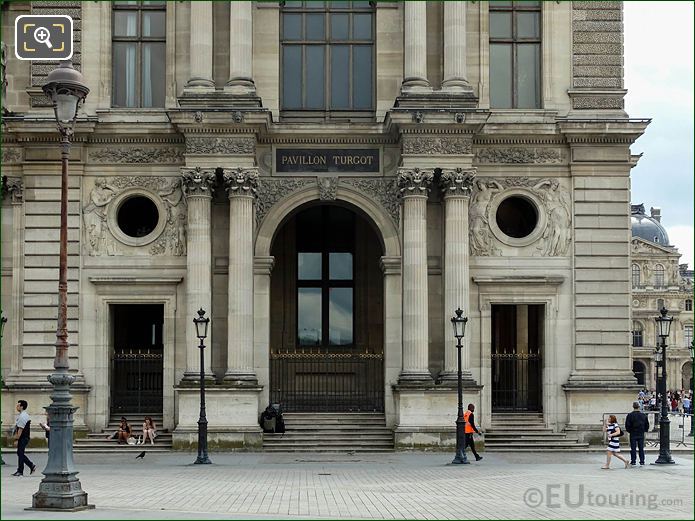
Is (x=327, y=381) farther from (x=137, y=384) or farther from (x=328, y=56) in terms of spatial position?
(x=328, y=56)

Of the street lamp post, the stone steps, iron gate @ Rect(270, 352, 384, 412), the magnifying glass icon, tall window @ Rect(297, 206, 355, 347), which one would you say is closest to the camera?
the street lamp post

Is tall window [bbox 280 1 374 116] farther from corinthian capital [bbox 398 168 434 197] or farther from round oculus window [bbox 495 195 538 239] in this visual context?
round oculus window [bbox 495 195 538 239]

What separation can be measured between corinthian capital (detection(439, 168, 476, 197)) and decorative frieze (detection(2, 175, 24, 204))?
13813 mm

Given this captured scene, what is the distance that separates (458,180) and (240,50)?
8.22m

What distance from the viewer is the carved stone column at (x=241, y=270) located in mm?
36719

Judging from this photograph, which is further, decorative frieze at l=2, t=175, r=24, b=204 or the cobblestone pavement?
decorative frieze at l=2, t=175, r=24, b=204

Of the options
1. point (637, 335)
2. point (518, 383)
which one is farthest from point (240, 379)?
point (637, 335)

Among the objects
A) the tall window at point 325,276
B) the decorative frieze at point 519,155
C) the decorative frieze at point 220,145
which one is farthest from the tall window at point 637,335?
the decorative frieze at point 220,145

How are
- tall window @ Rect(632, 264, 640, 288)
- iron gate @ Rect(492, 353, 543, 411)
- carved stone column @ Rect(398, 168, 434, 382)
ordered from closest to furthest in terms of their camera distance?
carved stone column @ Rect(398, 168, 434, 382), iron gate @ Rect(492, 353, 543, 411), tall window @ Rect(632, 264, 640, 288)

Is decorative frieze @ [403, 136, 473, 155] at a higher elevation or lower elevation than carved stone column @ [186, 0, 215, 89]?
lower

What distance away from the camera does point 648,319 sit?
135750 mm

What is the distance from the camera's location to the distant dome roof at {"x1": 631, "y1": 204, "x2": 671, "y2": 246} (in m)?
144

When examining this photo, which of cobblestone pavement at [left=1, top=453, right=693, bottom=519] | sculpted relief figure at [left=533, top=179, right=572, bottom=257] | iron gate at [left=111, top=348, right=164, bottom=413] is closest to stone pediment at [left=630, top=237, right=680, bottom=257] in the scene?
sculpted relief figure at [left=533, top=179, right=572, bottom=257]

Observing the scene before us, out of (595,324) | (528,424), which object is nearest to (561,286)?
(595,324)
